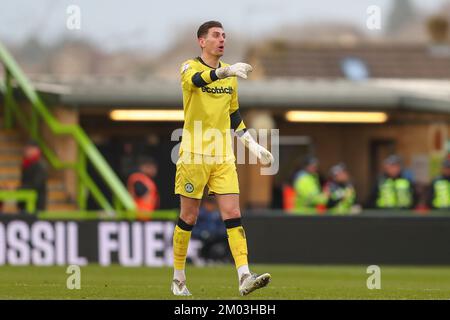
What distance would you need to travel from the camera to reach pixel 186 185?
40.1ft

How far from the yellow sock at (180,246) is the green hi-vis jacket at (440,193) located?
12.4m

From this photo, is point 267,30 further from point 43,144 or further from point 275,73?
point 43,144

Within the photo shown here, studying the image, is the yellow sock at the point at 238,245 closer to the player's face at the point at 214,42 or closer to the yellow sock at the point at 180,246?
the yellow sock at the point at 180,246

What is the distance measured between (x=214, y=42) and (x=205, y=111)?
1.93 feet

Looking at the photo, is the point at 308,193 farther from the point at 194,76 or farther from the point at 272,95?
the point at 194,76

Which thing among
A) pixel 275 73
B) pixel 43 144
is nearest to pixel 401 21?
pixel 275 73

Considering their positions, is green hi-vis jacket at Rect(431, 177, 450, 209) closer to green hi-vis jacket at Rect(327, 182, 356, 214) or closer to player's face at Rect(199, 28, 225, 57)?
green hi-vis jacket at Rect(327, 182, 356, 214)

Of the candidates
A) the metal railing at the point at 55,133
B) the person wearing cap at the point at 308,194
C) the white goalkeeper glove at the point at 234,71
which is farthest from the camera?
the person wearing cap at the point at 308,194

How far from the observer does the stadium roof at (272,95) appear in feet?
95.4

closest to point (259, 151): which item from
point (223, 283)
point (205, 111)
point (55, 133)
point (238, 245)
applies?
point (205, 111)

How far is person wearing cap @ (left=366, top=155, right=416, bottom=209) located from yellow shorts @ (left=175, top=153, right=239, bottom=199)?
11.8m

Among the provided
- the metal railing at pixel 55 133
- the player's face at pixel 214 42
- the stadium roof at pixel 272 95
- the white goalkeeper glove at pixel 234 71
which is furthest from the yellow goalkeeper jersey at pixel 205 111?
the stadium roof at pixel 272 95

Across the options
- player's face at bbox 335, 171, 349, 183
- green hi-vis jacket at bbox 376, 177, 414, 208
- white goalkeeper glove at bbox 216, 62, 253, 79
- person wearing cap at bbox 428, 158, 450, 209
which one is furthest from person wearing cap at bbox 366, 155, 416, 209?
white goalkeeper glove at bbox 216, 62, 253, 79

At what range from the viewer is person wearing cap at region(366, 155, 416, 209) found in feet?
78.4
